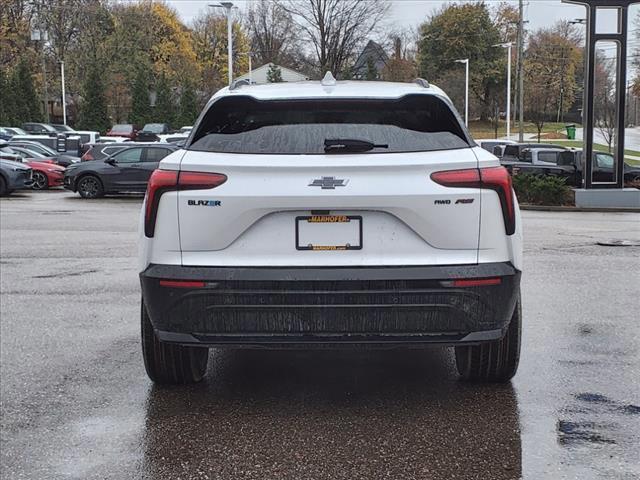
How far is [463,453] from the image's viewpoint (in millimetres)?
3895

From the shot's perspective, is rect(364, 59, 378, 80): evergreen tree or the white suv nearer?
the white suv

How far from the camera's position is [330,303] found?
3.90 meters

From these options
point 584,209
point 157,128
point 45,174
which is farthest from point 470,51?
point 584,209

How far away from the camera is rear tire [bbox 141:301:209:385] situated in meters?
4.62

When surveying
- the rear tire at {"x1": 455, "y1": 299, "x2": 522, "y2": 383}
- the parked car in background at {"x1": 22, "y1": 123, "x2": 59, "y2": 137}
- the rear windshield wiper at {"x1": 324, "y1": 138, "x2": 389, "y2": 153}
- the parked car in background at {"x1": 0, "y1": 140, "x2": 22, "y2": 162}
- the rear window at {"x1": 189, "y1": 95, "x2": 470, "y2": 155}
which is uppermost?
the parked car in background at {"x1": 22, "y1": 123, "x2": 59, "y2": 137}

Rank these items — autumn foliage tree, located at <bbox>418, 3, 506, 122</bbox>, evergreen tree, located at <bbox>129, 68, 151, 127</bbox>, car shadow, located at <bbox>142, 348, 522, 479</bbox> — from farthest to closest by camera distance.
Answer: autumn foliage tree, located at <bbox>418, 3, 506, 122</bbox>
evergreen tree, located at <bbox>129, 68, 151, 127</bbox>
car shadow, located at <bbox>142, 348, 522, 479</bbox>

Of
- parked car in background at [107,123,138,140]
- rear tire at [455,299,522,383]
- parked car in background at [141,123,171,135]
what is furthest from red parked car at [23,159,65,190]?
parked car in background at [141,123,171,135]

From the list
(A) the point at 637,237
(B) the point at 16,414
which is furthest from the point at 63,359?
(A) the point at 637,237

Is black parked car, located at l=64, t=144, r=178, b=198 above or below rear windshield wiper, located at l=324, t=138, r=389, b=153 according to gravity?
below

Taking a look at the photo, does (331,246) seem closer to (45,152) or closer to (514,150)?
Answer: (514,150)

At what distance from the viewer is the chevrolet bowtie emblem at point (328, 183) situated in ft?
12.8

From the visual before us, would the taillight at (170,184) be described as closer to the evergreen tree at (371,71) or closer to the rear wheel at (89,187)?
the rear wheel at (89,187)

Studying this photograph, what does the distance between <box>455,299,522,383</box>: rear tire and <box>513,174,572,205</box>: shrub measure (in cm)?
1792

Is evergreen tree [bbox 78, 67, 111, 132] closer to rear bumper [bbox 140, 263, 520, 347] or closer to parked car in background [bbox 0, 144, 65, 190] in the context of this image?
parked car in background [bbox 0, 144, 65, 190]
